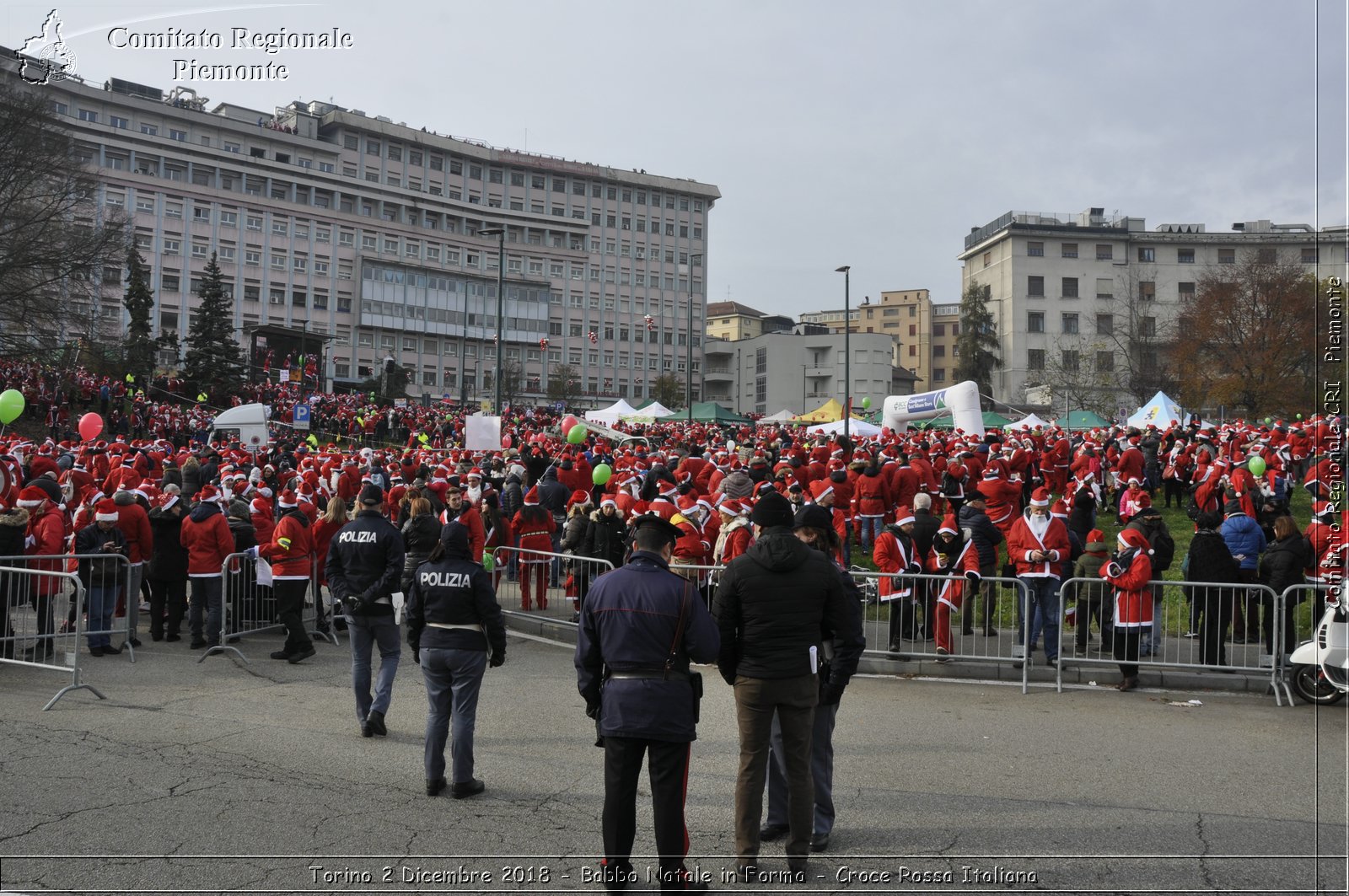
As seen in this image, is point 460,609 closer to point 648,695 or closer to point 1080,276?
point 648,695

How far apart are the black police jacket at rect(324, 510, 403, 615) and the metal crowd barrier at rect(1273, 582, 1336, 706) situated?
7875 millimetres

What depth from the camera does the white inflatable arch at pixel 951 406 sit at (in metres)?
28.8

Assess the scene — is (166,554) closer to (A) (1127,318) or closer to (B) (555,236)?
(A) (1127,318)

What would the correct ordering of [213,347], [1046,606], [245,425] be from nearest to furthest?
1. [1046,606]
2. [245,425]
3. [213,347]

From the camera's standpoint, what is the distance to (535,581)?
13.2 m

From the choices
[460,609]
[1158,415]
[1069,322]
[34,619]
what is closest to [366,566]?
[460,609]

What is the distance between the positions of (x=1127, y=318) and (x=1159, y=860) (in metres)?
83.3

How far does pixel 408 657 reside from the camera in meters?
10.8

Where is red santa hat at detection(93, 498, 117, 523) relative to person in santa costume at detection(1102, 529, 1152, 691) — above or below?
above

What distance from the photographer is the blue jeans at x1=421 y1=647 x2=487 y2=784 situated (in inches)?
245

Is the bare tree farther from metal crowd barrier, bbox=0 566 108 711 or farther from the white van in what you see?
metal crowd barrier, bbox=0 566 108 711

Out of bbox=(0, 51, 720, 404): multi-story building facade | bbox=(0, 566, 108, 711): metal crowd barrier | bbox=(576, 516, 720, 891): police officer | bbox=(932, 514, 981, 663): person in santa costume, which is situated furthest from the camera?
bbox=(0, 51, 720, 404): multi-story building facade

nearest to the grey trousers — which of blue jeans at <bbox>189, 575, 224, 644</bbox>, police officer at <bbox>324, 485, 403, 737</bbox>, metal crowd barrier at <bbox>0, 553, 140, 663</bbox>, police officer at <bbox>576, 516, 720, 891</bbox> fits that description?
police officer at <bbox>576, 516, 720, 891</bbox>

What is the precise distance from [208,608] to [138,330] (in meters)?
52.8
